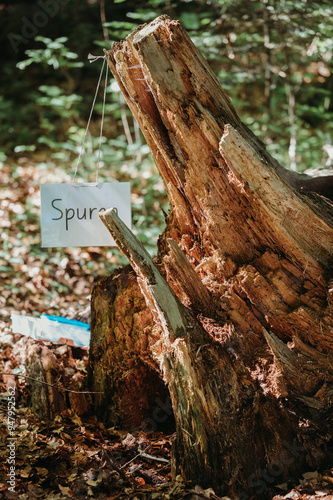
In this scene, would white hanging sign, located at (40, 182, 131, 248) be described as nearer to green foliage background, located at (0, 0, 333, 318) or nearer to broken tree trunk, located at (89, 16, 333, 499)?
broken tree trunk, located at (89, 16, 333, 499)

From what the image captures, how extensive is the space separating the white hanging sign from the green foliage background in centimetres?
232

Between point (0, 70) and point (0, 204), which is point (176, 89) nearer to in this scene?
point (0, 204)

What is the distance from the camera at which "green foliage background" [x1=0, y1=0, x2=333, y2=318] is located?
17.8 feet

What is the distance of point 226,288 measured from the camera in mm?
2250

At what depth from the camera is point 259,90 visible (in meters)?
9.60

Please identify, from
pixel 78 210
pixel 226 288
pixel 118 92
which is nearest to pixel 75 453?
pixel 226 288

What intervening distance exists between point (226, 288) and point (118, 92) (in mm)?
4930

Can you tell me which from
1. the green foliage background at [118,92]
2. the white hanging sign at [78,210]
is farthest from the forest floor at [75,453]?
the green foliage background at [118,92]

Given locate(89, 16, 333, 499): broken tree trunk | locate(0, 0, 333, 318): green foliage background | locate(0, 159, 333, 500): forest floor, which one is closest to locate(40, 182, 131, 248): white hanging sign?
locate(89, 16, 333, 499): broken tree trunk

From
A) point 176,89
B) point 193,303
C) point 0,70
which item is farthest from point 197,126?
point 0,70

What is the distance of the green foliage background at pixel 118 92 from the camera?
542 centimetres

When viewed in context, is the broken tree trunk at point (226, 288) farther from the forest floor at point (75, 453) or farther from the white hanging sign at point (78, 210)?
the white hanging sign at point (78, 210)

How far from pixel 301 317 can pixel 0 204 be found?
5.56m

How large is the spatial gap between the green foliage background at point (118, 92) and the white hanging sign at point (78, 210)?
7.61 feet
